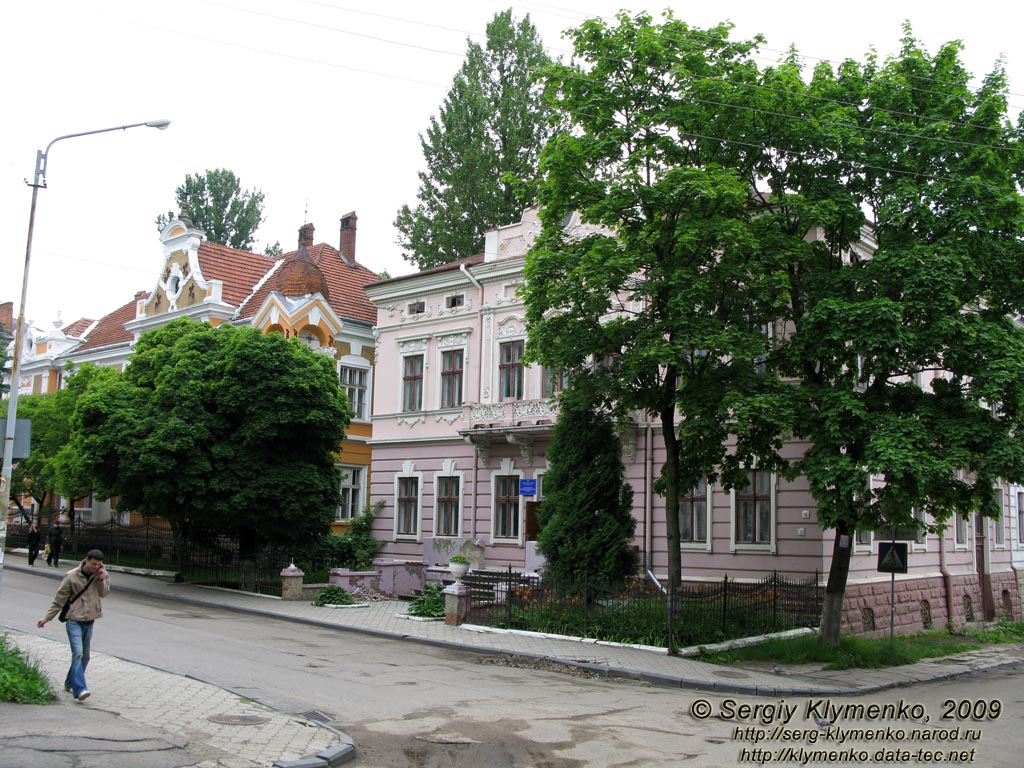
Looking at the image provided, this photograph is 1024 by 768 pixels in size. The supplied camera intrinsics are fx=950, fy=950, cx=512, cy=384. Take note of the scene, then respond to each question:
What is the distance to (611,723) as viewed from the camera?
35.9 ft

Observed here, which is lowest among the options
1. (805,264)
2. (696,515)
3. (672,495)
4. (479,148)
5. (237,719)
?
(237,719)

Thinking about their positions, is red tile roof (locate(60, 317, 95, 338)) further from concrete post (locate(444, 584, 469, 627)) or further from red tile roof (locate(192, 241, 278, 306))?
concrete post (locate(444, 584, 469, 627))

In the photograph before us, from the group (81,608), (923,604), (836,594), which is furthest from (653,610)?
(923,604)

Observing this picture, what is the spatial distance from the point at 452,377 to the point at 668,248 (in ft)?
43.8

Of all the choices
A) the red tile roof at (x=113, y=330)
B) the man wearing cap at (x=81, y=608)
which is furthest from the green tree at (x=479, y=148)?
the man wearing cap at (x=81, y=608)

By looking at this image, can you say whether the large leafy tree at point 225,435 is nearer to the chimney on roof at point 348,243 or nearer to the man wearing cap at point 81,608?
the man wearing cap at point 81,608

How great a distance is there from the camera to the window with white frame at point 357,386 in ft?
119

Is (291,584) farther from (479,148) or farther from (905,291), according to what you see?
(479,148)

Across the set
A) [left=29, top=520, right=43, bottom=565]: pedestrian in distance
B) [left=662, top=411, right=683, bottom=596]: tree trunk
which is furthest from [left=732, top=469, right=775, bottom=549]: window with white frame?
[left=29, top=520, right=43, bottom=565]: pedestrian in distance

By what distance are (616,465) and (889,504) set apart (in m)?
7.48

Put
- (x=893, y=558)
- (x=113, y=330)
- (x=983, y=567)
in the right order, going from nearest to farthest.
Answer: (x=893, y=558)
(x=983, y=567)
(x=113, y=330)

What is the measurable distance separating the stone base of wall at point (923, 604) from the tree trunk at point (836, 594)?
A: 80.7 inches

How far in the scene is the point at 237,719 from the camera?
33.1ft

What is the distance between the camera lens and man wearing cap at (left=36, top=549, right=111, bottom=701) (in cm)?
1051
